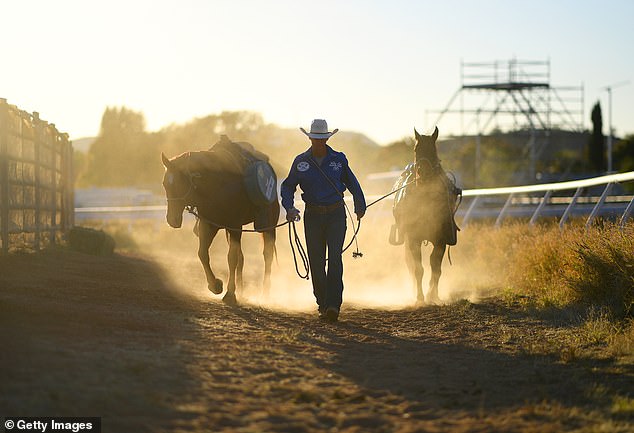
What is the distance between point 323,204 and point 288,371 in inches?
139

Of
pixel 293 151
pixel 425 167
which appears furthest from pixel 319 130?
pixel 293 151

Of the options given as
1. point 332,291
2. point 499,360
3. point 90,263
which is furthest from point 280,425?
point 90,263

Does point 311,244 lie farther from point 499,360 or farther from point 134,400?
point 134,400

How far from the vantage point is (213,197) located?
12.7 meters

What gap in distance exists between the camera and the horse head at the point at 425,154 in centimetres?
1277

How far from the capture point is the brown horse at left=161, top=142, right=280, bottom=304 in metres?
12.4

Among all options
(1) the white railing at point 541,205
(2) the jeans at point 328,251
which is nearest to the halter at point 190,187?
(2) the jeans at point 328,251

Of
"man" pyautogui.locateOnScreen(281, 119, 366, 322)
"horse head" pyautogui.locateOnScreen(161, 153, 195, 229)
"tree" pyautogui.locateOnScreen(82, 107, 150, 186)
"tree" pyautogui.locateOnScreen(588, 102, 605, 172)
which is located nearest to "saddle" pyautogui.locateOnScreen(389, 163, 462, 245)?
"man" pyautogui.locateOnScreen(281, 119, 366, 322)

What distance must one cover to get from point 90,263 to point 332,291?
320 inches

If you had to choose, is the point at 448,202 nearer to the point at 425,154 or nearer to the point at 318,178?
the point at 425,154

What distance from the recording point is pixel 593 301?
11.8 m

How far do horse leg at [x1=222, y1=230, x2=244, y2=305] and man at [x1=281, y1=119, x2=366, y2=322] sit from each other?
5.35 feet

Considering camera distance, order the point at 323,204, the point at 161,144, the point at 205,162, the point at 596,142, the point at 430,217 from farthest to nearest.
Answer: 1. the point at 161,144
2. the point at 596,142
3. the point at 430,217
4. the point at 205,162
5. the point at 323,204

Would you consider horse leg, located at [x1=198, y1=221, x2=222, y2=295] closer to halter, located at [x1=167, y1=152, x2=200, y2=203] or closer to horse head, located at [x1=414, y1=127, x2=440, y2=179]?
halter, located at [x1=167, y1=152, x2=200, y2=203]
